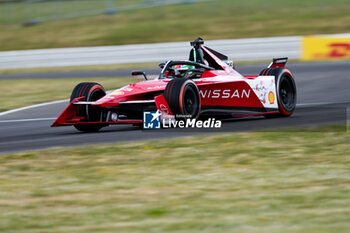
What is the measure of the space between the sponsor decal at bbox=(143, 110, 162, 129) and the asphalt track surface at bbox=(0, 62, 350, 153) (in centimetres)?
11

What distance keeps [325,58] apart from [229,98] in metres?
12.7

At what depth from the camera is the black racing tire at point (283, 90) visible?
1026cm

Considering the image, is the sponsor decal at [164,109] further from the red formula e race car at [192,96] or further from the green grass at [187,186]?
the green grass at [187,186]

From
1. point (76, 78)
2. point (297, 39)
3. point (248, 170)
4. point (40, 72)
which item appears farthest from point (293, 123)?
point (40, 72)

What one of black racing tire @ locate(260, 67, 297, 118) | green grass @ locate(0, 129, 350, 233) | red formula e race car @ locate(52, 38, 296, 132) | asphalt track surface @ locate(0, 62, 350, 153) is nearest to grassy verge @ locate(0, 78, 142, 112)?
asphalt track surface @ locate(0, 62, 350, 153)

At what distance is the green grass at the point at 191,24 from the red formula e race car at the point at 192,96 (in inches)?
635

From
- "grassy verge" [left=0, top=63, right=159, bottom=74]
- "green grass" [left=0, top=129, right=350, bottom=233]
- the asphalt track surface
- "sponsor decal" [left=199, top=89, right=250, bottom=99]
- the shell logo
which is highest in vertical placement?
"grassy verge" [left=0, top=63, right=159, bottom=74]

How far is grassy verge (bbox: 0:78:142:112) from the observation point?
15.0 meters

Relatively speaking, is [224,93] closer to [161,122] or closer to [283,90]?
[161,122]

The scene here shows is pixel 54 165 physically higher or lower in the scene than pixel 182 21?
lower

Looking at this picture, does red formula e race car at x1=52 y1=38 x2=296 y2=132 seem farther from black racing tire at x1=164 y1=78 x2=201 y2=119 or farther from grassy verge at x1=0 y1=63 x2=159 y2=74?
grassy verge at x1=0 y1=63 x2=159 y2=74

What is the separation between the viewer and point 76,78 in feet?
67.2

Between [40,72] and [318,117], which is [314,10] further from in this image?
[318,117]

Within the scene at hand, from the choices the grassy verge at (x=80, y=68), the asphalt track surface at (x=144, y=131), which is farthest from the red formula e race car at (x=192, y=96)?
the grassy verge at (x=80, y=68)
